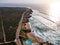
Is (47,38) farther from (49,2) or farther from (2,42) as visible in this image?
(49,2)

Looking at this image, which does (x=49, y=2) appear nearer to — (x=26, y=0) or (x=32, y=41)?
(x=26, y=0)

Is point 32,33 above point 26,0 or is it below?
below

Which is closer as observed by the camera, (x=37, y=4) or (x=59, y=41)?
(x=59, y=41)

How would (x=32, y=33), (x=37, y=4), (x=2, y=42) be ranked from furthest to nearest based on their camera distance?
(x=37, y=4), (x=32, y=33), (x=2, y=42)

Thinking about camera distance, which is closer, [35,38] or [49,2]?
[35,38]

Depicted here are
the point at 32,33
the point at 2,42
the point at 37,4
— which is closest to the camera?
the point at 2,42

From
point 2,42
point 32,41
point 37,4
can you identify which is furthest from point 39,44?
point 37,4

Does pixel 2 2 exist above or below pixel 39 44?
above

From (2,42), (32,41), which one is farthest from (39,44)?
(2,42)
